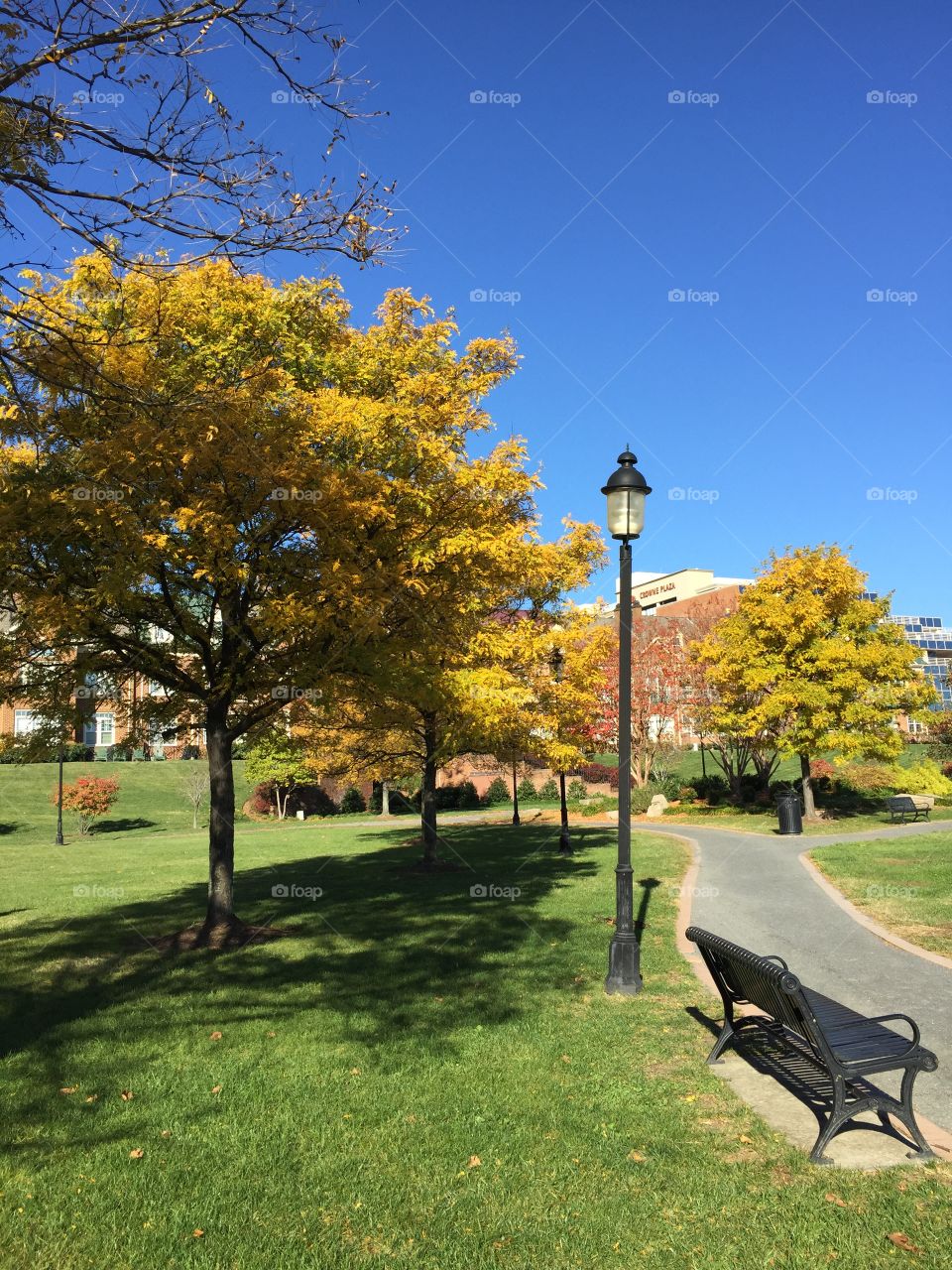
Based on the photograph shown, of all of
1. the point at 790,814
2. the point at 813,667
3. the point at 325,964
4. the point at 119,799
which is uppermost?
the point at 813,667

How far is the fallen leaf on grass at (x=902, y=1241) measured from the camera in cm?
375

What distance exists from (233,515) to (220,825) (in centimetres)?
444

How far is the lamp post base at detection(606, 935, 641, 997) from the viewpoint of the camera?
8117mm

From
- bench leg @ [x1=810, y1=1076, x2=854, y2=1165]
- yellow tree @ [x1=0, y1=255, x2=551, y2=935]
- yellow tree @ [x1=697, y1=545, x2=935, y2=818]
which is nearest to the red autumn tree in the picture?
yellow tree @ [x1=697, y1=545, x2=935, y2=818]

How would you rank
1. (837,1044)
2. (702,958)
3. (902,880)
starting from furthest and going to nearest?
1. (902,880)
2. (702,958)
3. (837,1044)

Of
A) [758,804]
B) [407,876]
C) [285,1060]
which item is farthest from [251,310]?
[758,804]

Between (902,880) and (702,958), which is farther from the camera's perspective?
(902,880)

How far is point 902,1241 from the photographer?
3.81 m

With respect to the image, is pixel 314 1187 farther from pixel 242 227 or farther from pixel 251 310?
pixel 251 310

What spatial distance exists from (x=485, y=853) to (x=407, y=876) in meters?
4.48

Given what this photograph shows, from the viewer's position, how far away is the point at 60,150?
17.2 feet

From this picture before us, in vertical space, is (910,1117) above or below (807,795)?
above

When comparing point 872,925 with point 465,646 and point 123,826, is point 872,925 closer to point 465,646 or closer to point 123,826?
point 465,646

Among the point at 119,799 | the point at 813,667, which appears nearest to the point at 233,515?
the point at 813,667
